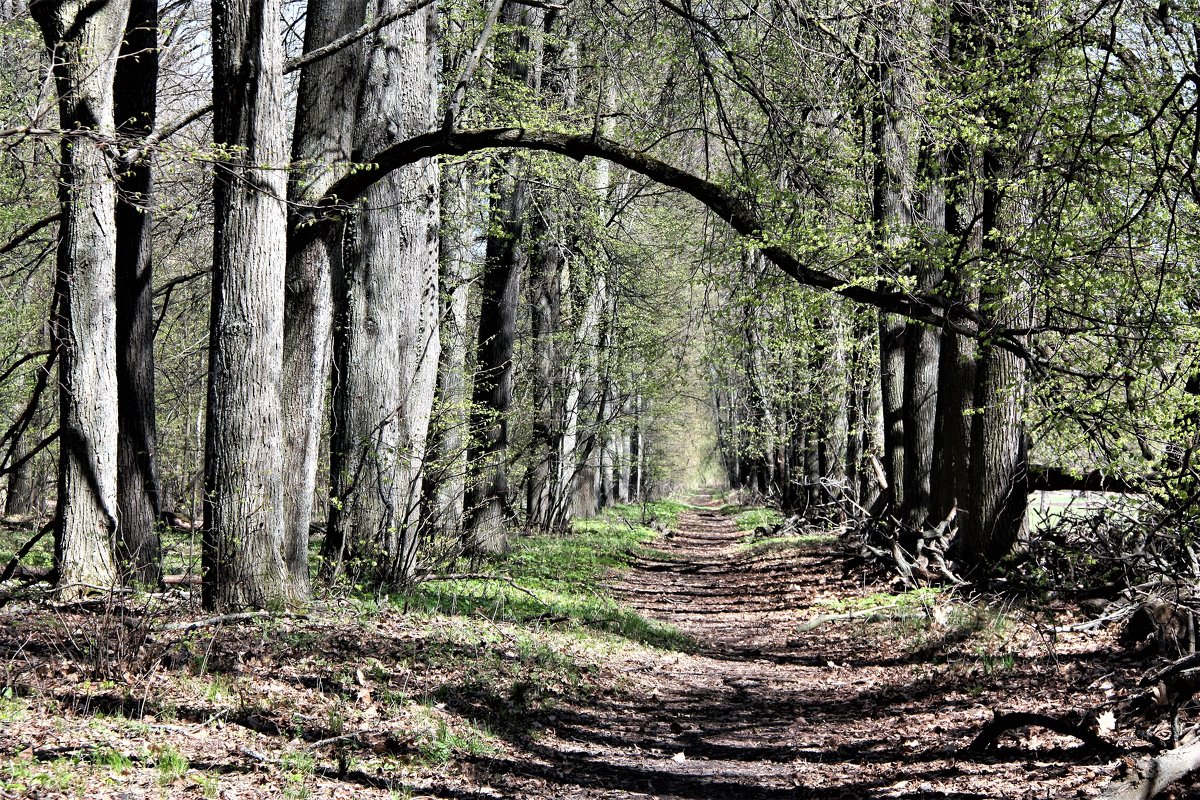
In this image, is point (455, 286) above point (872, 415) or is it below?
above

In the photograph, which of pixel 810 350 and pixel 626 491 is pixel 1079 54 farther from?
pixel 626 491

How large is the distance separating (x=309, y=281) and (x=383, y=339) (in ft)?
4.87

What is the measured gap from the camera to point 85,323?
26.3 ft

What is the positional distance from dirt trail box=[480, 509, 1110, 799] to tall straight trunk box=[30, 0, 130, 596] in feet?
14.3

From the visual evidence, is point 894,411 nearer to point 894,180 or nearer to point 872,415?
point 872,415

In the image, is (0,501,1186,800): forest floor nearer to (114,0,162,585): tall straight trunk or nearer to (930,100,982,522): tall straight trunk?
(930,100,982,522): tall straight trunk

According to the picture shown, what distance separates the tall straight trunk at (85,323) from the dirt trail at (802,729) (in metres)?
4.36

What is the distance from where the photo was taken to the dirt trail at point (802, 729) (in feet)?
18.0

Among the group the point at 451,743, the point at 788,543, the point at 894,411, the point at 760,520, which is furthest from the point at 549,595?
the point at 760,520

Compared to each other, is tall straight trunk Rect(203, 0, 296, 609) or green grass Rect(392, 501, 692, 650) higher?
tall straight trunk Rect(203, 0, 296, 609)

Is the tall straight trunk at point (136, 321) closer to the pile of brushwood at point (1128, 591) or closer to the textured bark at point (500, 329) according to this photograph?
the textured bark at point (500, 329)

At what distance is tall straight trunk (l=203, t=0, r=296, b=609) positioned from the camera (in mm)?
7258

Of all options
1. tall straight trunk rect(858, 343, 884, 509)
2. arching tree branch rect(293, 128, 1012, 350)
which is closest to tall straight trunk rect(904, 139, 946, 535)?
tall straight trunk rect(858, 343, 884, 509)

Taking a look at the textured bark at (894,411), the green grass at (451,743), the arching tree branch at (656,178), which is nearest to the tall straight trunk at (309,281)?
the arching tree branch at (656,178)
